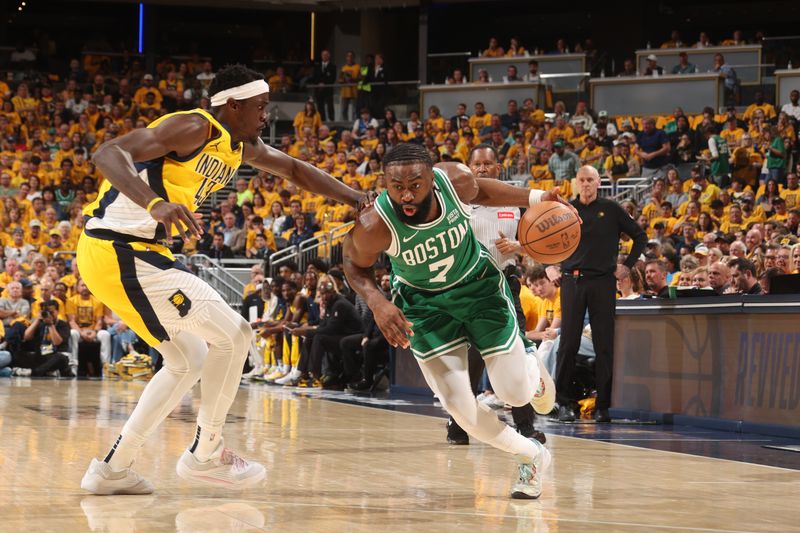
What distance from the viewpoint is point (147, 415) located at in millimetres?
5004

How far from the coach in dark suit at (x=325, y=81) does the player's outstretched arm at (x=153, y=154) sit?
20.7 meters

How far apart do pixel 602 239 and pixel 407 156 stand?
14.5 ft

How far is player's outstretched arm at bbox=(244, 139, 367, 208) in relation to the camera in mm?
5406

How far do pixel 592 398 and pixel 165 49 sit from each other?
23.3 metres

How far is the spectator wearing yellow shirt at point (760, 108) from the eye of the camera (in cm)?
1839

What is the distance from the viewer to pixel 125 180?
14.9 ft

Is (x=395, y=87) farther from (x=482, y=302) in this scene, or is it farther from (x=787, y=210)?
(x=482, y=302)

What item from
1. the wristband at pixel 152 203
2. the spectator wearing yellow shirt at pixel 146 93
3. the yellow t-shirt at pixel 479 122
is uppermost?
the spectator wearing yellow shirt at pixel 146 93

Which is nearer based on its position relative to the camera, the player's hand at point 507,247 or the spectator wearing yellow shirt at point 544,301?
the player's hand at point 507,247

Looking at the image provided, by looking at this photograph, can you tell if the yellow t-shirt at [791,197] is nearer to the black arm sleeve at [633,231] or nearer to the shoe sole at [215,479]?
the black arm sleeve at [633,231]

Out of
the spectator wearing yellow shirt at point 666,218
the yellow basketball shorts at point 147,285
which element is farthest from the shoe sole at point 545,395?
the spectator wearing yellow shirt at point 666,218

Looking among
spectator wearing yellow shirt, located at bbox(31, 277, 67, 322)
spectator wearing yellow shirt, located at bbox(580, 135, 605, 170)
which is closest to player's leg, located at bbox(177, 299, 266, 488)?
spectator wearing yellow shirt, located at bbox(31, 277, 67, 322)

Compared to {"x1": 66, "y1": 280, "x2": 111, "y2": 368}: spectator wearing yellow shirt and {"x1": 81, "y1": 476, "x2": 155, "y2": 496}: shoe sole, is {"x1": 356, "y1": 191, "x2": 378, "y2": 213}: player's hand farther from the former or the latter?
{"x1": 66, "y1": 280, "x2": 111, "y2": 368}: spectator wearing yellow shirt

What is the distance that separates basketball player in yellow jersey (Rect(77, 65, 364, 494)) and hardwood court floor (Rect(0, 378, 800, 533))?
0.16 m
